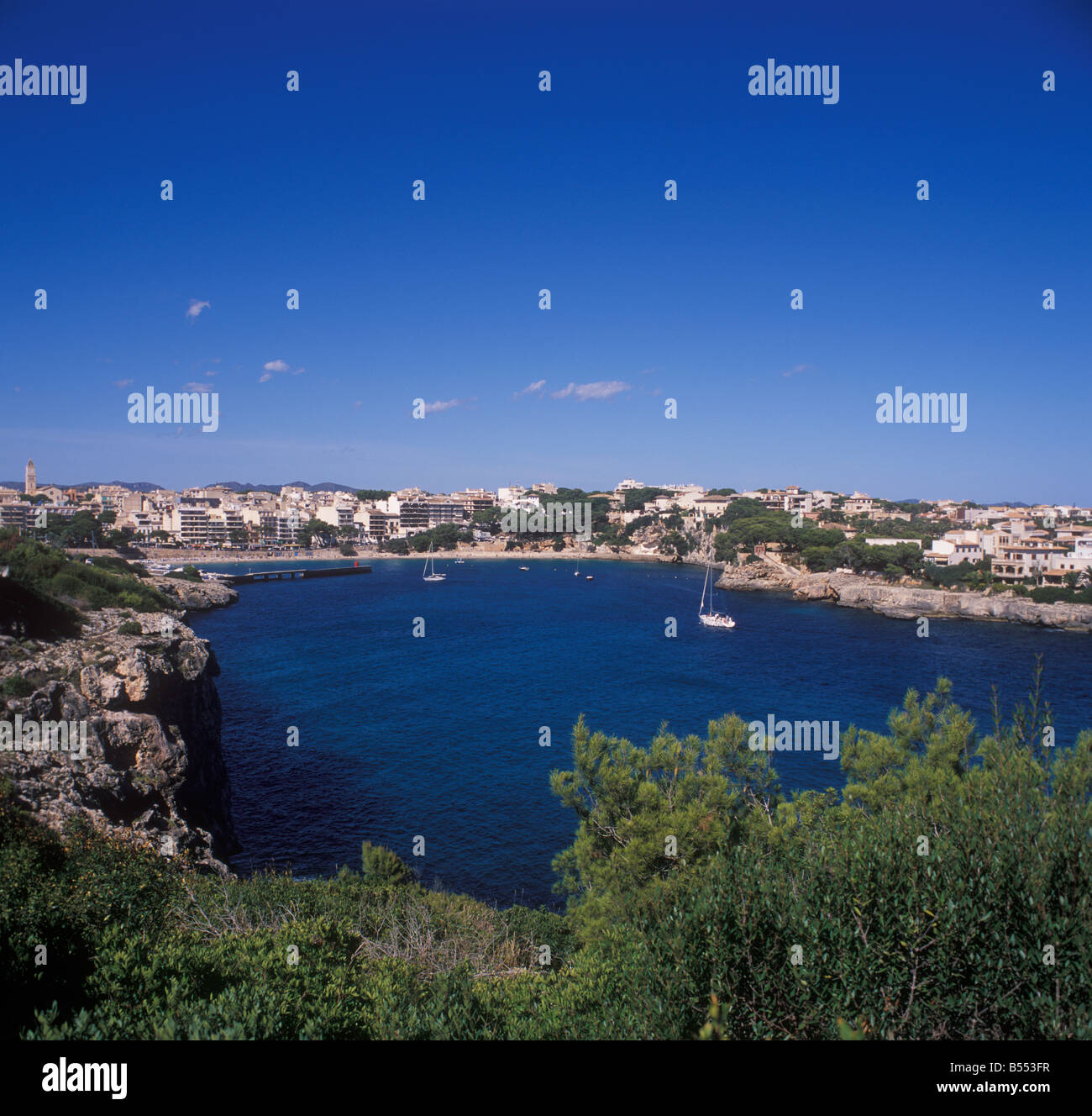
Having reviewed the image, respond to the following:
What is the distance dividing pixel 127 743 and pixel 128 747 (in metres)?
0.08

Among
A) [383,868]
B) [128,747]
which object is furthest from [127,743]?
[383,868]

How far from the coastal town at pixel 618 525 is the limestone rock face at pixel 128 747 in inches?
1690

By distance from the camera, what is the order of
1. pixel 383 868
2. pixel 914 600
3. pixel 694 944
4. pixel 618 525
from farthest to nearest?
1. pixel 618 525
2. pixel 914 600
3. pixel 383 868
4. pixel 694 944

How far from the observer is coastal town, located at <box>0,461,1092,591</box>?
50.2m

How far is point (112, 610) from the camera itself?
67.2 feet

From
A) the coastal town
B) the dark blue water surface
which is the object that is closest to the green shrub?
the dark blue water surface

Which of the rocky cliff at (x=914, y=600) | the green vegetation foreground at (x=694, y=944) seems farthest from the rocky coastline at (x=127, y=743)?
the rocky cliff at (x=914, y=600)

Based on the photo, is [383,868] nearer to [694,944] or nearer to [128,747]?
[128,747]

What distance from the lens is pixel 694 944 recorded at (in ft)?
15.3

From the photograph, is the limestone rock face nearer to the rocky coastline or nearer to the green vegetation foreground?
the rocky coastline

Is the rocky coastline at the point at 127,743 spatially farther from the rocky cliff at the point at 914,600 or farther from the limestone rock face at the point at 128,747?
the rocky cliff at the point at 914,600

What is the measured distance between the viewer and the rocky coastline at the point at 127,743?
34.8 ft

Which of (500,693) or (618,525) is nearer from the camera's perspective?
(500,693)
